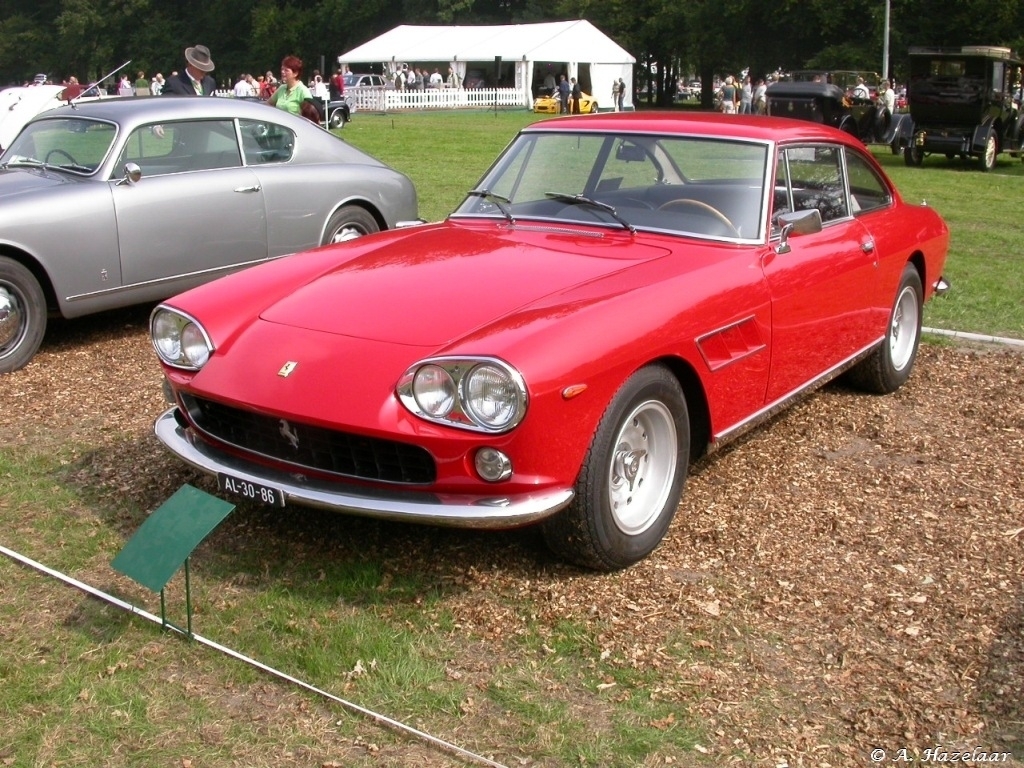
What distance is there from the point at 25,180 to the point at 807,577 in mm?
5266

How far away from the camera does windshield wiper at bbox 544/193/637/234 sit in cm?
473

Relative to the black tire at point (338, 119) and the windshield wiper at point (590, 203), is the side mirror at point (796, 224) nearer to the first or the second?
the windshield wiper at point (590, 203)

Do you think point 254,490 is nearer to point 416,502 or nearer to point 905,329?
point 416,502

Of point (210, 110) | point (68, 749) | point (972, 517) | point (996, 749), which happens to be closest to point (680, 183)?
point (972, 517)

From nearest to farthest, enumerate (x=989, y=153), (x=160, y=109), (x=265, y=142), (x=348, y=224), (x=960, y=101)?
(x=160, y=109) < (x=265, y=142) < (x=348, y=224) < (x=960, y=101) < (x=989, y=153)

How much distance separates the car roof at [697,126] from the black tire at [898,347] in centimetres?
108

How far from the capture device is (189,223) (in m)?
7.01

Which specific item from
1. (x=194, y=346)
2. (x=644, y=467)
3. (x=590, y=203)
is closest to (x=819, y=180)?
(x=590, y=203)

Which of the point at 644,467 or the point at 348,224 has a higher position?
the point at 348,224

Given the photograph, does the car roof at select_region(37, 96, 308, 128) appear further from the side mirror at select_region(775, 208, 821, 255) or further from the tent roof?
the tent roof

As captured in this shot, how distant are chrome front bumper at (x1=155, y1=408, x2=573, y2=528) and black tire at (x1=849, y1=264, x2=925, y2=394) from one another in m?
2.99

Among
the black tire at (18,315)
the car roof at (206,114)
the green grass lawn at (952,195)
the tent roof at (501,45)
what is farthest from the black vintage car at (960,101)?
the tent roof at (501,45)

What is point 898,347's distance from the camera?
6.30 meters

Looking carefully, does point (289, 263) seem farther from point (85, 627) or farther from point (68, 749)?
point (68, 749)
